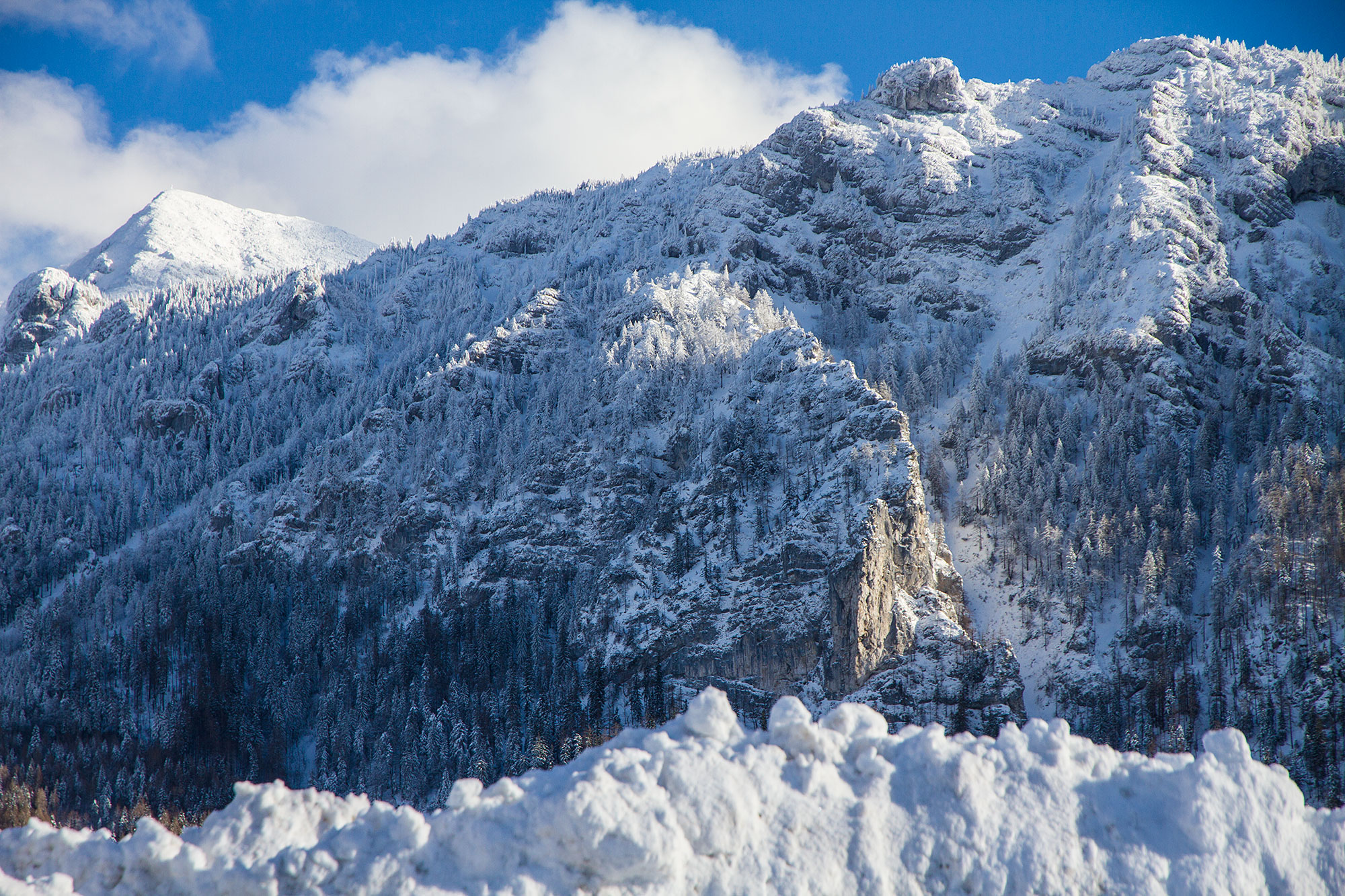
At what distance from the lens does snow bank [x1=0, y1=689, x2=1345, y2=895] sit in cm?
2983

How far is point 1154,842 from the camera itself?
107ft

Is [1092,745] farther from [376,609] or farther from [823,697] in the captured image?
[376,609]

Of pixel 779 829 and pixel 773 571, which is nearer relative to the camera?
pixel 779 829

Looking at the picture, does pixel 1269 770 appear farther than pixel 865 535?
No

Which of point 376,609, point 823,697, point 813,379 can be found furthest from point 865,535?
point 376,609

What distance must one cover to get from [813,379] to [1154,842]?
12645cm

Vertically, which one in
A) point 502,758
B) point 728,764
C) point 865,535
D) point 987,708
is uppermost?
point 865,535

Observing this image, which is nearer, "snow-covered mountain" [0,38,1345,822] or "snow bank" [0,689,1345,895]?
"snow bank" [0,689,1345,895]

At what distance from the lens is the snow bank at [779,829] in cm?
2983

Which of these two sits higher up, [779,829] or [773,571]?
[773,571]

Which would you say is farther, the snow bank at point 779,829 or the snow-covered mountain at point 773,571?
the snow-covered mountain at point 773,571

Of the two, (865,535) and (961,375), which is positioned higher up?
(961,375)

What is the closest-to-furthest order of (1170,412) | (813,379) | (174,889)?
1. (174,889)
2. (813,379)
3. (1170,412)

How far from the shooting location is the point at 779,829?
Answer: 3203cm
